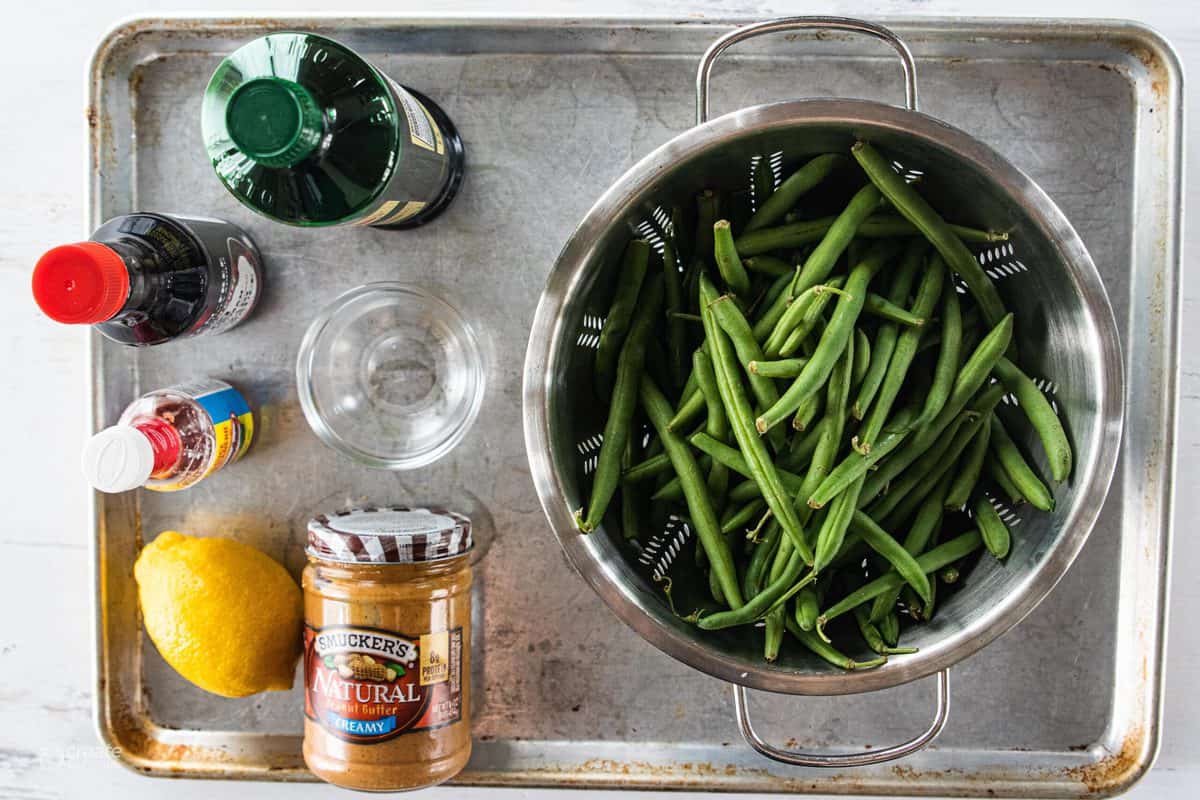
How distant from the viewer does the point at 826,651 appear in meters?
0.88

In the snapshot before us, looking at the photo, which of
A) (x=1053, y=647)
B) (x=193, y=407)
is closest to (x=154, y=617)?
(x=193, y=407)

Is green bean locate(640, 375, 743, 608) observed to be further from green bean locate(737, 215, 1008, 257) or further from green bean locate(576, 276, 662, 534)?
green bean locate(737, 215, 1008, 257)

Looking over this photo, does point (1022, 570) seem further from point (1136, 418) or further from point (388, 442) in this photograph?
point (388, 442)

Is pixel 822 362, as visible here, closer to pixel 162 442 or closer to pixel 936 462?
pixel 936 462

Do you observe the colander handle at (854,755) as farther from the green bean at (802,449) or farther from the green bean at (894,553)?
the green bean at (802,449)

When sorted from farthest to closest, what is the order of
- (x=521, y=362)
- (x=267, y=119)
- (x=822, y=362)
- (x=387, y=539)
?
(x=521, y=362) → (x=387, y=539) → (x=822, y=362) → (x=267, y=119)

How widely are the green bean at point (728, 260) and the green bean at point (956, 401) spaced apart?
220 millimetres

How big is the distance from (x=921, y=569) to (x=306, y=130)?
0.70 m

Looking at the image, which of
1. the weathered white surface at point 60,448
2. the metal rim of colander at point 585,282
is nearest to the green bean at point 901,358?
the metal rim of colander at point 585,282

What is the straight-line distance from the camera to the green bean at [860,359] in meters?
0.85

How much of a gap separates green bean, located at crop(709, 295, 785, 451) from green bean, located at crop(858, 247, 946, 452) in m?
0.09

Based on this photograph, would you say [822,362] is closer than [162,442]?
Yes

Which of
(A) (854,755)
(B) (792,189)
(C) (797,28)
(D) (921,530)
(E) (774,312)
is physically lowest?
(A) (854,755)

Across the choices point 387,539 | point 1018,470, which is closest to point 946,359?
point 1018,470
